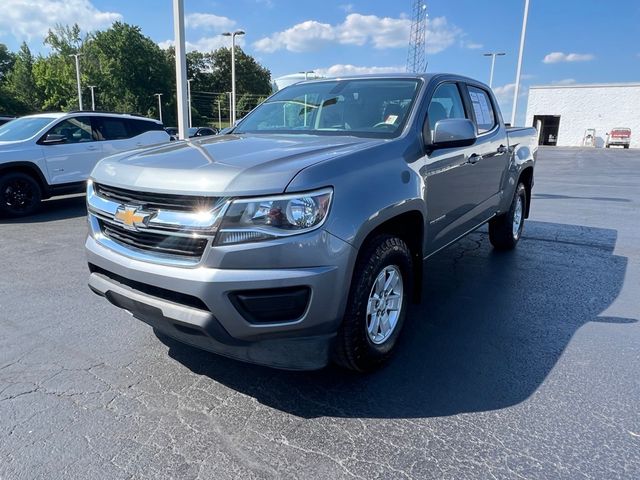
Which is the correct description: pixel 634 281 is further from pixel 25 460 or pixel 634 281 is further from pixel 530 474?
pixel 25 460

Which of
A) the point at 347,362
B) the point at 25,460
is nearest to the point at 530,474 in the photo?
the point at 347,362

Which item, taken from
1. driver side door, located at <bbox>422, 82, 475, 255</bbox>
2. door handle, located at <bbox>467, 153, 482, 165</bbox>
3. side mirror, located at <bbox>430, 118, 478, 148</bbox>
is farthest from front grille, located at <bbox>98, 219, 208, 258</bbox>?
door handle, located at <bbox>467, 153, 482, 165</bbox>

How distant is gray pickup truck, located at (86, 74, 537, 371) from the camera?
2123mm

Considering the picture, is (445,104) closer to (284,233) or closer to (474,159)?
(474,159)

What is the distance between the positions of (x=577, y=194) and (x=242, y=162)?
1138 centimetres

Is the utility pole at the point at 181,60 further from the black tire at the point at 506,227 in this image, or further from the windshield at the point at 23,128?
the black tire at the point at 506,227

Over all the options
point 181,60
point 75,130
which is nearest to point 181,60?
point 181,60

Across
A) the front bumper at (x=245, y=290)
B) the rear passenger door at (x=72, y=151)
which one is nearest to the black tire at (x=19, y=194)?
the rear passenger door at (x=72, y=151)

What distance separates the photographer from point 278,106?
4074 mm

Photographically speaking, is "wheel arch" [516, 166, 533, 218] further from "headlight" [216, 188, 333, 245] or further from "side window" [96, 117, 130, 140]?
"side window" [96, 117, 130, 140]

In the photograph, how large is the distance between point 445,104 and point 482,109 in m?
1.16

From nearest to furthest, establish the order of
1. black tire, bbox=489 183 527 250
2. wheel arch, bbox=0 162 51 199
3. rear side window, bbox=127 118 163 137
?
1. black tire, bbox=489 183 527 250
2. wheel arch, bbox=0 162 51 199
3. rear side window, bbox=127 118 163 137

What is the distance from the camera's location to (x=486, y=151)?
434cm

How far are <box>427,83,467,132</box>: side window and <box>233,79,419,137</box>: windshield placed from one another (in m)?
0.20
